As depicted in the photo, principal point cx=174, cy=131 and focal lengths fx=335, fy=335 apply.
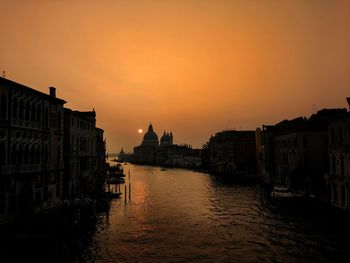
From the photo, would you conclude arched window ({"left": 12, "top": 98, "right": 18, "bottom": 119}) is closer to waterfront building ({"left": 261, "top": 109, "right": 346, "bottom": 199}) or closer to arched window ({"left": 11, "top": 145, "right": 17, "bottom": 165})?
arched window ({"left": 11, "top": 145, "right": 17, "bottom": 165})

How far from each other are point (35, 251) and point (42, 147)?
1201 cm

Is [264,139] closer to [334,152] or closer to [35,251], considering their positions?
[334,152]

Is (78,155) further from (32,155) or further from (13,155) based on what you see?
(13,155)

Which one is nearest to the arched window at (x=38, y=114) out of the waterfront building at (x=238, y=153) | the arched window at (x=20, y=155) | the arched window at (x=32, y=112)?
the arched window at (x=32, y=112)

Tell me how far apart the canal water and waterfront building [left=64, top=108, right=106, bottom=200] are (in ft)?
20.5

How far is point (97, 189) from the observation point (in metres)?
66.1

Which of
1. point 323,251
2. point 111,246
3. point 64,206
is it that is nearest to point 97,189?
point 64,206

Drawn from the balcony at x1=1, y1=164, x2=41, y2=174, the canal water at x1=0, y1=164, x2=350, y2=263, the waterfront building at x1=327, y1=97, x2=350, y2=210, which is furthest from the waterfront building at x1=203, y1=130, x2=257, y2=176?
the balcony at x1=1, y1=164, x2=41, y2=174

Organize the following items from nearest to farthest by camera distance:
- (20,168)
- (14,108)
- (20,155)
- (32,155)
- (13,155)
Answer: (13,155), (14,108), (20,168), (20,155), (32,155)

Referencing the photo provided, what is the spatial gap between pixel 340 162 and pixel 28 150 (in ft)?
112

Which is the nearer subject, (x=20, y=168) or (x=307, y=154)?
(x=20, y=168)

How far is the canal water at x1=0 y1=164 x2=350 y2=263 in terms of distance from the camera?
27531 mm

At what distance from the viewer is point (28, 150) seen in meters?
32.8

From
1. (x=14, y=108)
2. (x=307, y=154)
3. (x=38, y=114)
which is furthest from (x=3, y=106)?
(x=307, y=154)
